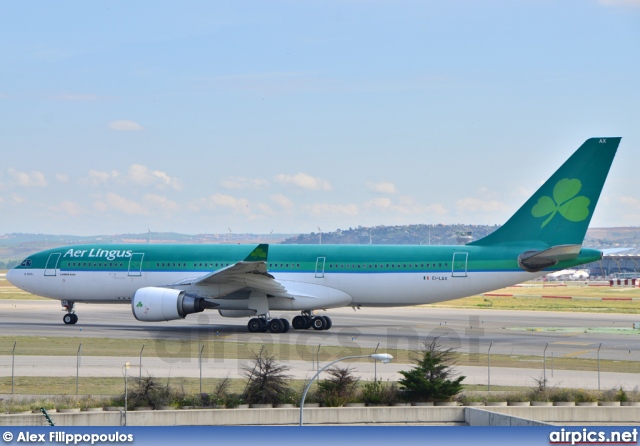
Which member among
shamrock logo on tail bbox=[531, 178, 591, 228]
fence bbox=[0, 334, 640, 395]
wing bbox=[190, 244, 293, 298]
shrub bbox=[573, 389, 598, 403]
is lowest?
shrub bbox=[573, 389, 598, 403]

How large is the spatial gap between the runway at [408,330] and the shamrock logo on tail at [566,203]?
21.0 feet

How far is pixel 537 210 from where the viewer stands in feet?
160

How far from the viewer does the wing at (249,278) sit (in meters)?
47.3

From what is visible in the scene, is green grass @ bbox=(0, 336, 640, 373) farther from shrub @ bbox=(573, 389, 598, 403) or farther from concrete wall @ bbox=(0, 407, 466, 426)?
concrete wall @ bbox=(0, 407, 466, 426)

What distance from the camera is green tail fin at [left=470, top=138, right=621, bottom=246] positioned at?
48.0 m

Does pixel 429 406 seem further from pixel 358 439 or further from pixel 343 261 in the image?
pixel 343 261

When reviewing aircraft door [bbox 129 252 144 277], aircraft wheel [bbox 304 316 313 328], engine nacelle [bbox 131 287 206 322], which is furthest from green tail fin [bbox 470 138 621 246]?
aircraft door [bbox 129 252 144 277]

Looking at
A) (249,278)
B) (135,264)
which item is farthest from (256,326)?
(135,264)

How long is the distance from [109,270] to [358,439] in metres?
37.7

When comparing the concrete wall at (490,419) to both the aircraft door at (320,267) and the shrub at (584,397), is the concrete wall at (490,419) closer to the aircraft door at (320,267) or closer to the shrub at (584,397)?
the shrub at (584,397)

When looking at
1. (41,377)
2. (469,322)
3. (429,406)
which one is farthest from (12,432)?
(469,322)

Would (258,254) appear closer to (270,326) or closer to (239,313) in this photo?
(270,326)

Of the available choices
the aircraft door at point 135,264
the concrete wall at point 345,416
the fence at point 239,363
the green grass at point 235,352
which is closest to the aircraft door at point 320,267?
the fence at point 239,363

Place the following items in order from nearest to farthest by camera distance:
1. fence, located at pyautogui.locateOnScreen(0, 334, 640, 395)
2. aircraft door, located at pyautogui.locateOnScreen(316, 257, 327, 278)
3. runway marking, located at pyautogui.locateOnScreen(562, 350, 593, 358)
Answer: fence, located at pyautogui.locateOnScreen(0, 334, 640, 395), runway marking, located at pyautogui.locateOnScreen(562, 350, 593, 358), aircraft door, located at pyautogui.locateOnScreen(316, 257, 327, 278)
